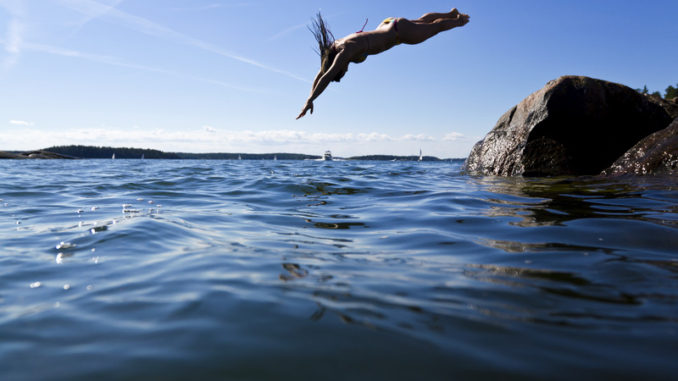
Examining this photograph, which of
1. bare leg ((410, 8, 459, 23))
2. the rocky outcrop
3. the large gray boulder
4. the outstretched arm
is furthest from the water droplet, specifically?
the rocky outcrop

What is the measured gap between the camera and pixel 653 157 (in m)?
7.68

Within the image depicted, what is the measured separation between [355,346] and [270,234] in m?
2.50

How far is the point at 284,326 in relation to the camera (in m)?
1.65

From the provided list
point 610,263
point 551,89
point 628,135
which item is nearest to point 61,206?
point 610,263

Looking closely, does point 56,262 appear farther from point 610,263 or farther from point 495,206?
point 495,206

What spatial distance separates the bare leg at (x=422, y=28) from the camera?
7.36 metres

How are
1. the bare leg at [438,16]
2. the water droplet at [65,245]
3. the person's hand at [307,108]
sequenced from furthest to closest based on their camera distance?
the bare leg at [438,16] → the person's hand at [307,108] → the water droplet at [65,245]

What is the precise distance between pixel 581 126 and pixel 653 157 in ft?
5.72

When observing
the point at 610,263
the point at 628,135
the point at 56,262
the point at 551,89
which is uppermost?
the point at 551,89

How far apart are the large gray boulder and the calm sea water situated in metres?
5.12

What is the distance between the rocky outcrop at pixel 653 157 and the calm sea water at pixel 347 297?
4103mm

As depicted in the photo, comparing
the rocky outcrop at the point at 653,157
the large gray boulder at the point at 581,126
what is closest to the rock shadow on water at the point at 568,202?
the rocky outcrop at the point at 653,157

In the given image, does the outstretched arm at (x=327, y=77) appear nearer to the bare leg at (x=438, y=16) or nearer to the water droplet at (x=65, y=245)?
the bare leg at (x=438, y=16)

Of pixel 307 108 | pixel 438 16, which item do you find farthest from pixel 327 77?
pixel 438 16
